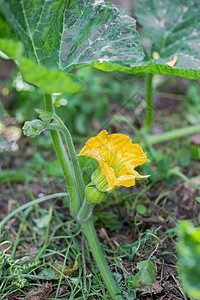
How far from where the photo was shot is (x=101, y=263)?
55.0 inches

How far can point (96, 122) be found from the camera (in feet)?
9.26

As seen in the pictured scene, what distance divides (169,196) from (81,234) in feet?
2.02

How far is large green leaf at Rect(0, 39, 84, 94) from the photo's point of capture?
98 cm

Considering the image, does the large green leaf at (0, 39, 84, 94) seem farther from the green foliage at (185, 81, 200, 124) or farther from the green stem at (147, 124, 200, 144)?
the green foliage at (185, 81, 200, 124)

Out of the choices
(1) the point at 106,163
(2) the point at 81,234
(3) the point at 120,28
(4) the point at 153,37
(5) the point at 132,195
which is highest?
(3) the point at 120,28

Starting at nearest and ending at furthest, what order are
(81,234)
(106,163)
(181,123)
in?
(106,163), (81,234), (181,123)

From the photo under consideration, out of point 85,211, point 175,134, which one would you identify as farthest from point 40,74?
point 175,134

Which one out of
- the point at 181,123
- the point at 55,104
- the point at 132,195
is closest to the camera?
the point at 55,104

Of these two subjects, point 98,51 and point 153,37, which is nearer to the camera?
point 98,51

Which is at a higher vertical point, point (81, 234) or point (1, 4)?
point (1, 4)

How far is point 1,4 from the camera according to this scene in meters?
1.16

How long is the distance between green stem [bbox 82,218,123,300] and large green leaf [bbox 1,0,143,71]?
75cm

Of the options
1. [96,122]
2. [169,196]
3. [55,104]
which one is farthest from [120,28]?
[96,122]

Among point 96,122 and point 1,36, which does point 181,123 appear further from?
point 1,36
